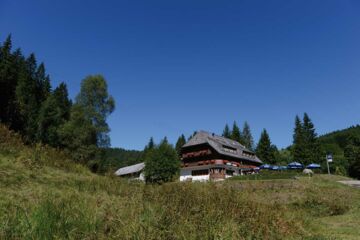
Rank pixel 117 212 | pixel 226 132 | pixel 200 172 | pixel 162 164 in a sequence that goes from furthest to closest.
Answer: pixel 226 132, pixel 200 172, pixel 162 164, pixel 117 212

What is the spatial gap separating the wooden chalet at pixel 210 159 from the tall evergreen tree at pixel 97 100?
65.5 feet

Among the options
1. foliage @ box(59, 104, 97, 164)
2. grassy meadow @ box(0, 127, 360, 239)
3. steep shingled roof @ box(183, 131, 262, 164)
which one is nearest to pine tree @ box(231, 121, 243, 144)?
steep shingled roof @ box(183, 131, 262, 164)

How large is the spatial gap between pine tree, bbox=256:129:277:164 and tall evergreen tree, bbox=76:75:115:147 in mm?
53484

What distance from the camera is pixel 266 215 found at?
6512mm

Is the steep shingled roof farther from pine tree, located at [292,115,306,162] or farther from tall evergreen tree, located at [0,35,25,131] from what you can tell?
tall evergreen tree, located at [0,35,25,131]

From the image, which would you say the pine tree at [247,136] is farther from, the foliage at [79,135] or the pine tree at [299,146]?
the foliage at [79,135]

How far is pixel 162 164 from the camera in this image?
3969 centimetres

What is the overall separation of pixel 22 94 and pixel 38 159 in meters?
52.8

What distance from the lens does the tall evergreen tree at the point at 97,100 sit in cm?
4012

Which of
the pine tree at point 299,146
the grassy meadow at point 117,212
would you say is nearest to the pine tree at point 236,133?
the pine tree at point 299,146

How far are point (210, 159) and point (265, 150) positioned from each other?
3321 centimetres

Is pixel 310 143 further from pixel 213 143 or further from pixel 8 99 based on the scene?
pixel 8 99

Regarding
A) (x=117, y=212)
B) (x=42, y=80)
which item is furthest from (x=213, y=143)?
(x=117, y=212)

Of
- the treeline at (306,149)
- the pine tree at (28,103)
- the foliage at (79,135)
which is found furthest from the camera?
the treeline at (306,149)
